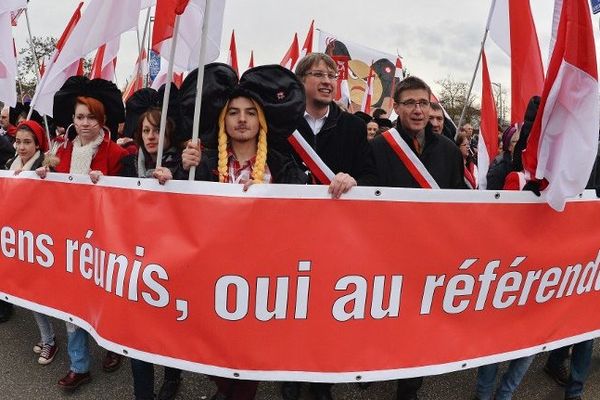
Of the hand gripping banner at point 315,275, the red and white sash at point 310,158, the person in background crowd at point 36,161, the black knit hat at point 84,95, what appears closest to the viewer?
the hand gripping banner at point 315,275

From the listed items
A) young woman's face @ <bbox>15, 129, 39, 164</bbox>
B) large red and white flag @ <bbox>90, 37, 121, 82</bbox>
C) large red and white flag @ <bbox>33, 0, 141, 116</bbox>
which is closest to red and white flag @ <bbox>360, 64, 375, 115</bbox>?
large red and white flag @ <bbox>90, 37, 121, 82</bbox>

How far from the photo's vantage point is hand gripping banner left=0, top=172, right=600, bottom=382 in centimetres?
211

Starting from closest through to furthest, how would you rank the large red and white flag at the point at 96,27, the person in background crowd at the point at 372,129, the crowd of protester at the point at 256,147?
the crowd of protester at the point at 256,147
the large red and white flag at the point at 96,27
the person in background crowd at the point at 372,129

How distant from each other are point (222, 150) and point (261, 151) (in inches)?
7.5

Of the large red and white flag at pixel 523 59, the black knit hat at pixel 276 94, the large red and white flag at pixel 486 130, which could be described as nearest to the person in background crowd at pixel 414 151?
the large red and white flag at pixel 523 59

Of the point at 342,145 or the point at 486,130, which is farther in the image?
the point at 486,130

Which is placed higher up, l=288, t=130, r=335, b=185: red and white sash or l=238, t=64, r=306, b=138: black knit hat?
l=238, t=64, r=306, b=138: black knit hat

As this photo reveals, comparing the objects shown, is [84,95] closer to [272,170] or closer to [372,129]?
[272,170]

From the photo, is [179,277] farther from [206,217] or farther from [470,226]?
[470,226]

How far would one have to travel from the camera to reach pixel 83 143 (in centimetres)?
314

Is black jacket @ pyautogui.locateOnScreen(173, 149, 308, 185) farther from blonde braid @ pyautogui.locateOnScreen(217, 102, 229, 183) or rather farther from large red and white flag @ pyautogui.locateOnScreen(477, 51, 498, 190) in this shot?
large red and white flag @ pyautogui.locateOnScreen(477, 51, 498, 190)

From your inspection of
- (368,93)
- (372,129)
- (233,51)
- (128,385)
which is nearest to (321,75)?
(128,385)

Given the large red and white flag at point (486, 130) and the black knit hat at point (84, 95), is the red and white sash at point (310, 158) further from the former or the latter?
the large red and white flag at point (486, 130)

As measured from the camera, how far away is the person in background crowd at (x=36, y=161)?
11.3ft
